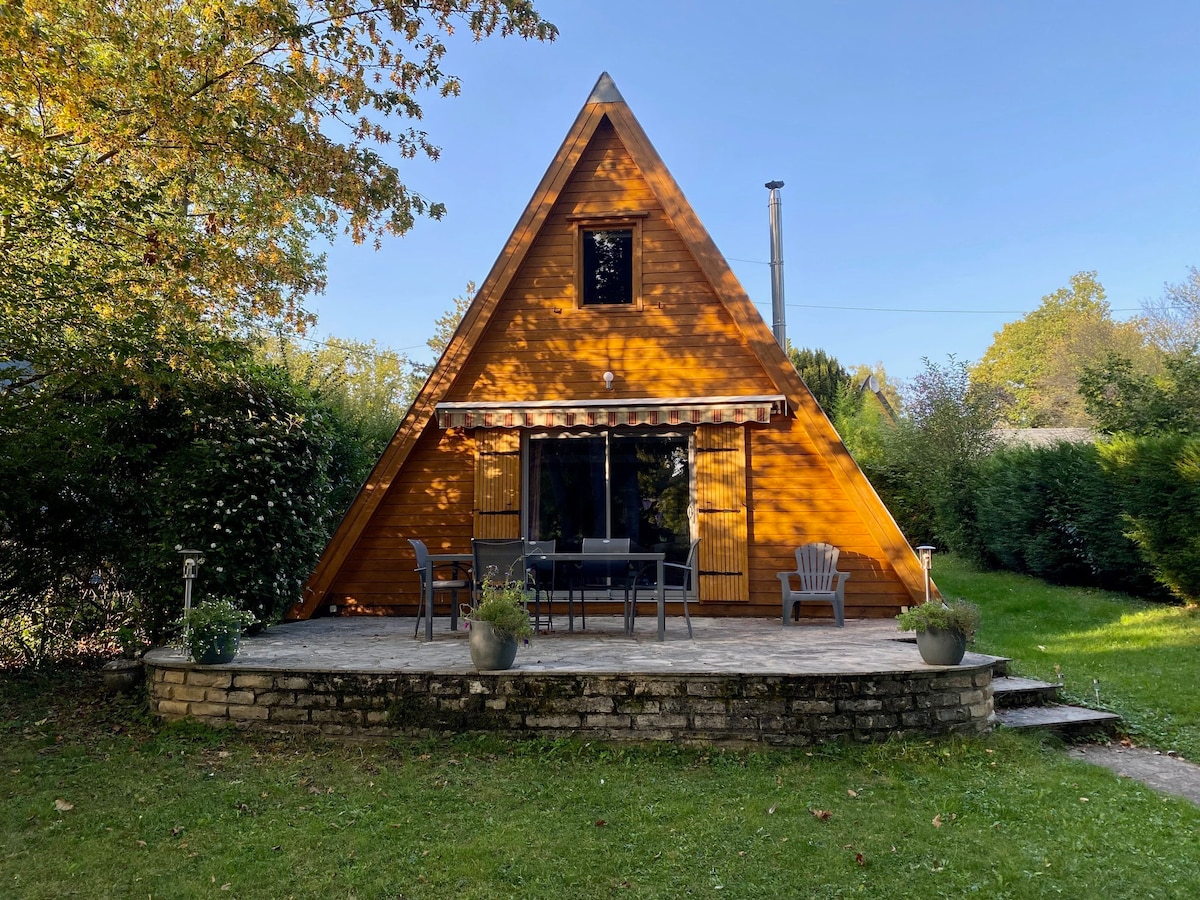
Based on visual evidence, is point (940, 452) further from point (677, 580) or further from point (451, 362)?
point (451, 362)

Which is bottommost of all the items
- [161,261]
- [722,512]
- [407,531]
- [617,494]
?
[407,531]

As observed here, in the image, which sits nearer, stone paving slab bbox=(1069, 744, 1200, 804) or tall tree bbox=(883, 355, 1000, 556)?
stone paving slab bbox=(1069, 744, 1200, 804)

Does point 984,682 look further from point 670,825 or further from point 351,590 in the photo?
point 351,590

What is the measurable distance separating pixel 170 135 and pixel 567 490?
576 cm

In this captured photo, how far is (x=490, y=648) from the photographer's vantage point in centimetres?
547

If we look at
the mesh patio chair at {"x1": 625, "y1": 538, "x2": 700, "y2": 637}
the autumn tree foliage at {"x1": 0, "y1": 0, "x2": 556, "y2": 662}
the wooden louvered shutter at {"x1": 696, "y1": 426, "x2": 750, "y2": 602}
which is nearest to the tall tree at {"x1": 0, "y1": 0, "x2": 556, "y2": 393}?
the autumn tree foliage at {"x1": 0, "y1": 0, "x2": 556, "y2": 662}

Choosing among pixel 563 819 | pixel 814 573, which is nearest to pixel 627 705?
pixel 563 819

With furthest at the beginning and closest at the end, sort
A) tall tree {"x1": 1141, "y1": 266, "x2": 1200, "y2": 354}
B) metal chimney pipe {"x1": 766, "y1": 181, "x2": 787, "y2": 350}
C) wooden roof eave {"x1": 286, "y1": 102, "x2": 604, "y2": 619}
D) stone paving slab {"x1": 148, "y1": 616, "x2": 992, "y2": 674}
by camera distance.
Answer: tall tree {"x1": 1141, "y1": 266, "x2": 1200, "y2": 354} < metal chimney pipe {"x1": 766, "y1": 181, "x2": 787, "y2": 350} < wooden roof eave {"x1": 286, "y1": 102, "x2": 604, "y2": 619} < stone paving slab {"x1": 148, "y1": 616, "x2": 992, "y2": 674}

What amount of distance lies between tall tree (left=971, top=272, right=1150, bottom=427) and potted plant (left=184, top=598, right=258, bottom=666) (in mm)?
29000

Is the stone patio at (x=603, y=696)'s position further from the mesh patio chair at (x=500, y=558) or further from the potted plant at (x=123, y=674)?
the mesh patio chair at (x=500, y=558)

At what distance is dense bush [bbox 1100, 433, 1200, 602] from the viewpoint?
9.53 meters

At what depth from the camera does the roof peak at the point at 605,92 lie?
9898 millimetres

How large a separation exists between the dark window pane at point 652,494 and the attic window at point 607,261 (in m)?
1.99

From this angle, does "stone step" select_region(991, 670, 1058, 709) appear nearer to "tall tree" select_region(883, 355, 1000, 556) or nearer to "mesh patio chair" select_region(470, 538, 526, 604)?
"mesh patio chair" select_region(470, 538, 526, 604)
